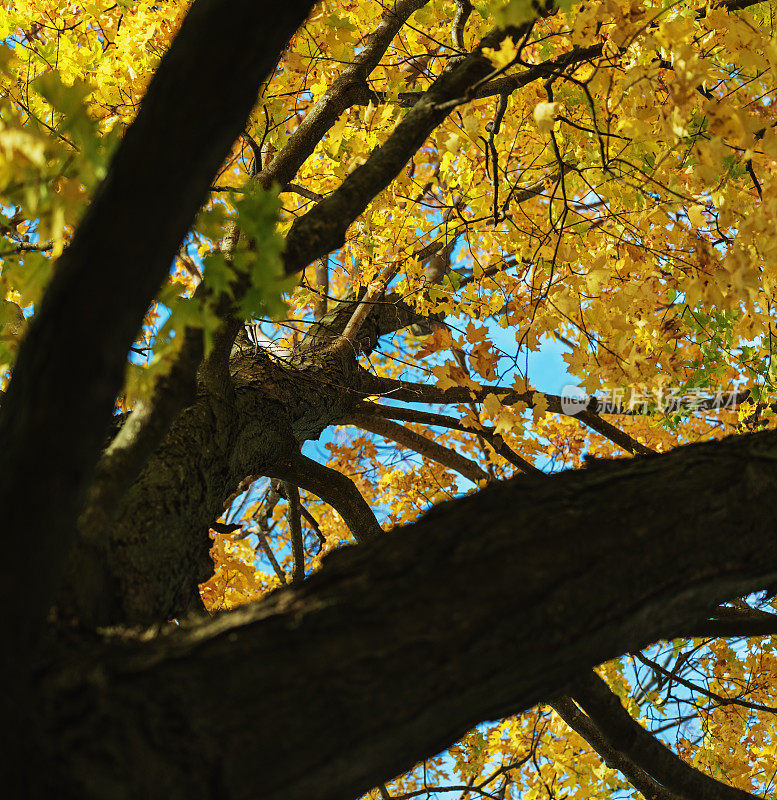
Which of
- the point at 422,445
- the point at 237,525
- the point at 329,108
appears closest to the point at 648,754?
the point at 237,525

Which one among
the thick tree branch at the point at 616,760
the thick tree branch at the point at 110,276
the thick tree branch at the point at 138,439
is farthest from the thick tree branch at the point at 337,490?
the thick tree branch at the point at 110,276

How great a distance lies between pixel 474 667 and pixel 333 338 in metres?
3.52

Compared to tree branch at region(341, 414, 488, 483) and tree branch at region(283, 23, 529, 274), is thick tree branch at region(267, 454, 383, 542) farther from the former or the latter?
tree branch at region(283, 23, 529, 274)

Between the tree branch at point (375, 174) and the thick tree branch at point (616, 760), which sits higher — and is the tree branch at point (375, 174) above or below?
above

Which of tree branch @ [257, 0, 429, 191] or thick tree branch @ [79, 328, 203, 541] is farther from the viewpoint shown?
tree branch @ [257, 0, 429, 191]

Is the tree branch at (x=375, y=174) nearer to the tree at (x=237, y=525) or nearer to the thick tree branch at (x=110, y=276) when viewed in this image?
the tree at (x=237, y=525)

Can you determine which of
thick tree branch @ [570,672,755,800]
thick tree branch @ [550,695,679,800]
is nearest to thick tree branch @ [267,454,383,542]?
thick tree branch @ [550,695,679,800]

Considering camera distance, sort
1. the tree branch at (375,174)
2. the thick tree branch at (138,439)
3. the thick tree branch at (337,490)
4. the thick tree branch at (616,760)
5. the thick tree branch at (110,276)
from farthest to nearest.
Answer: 1. the thick tree branch at (337,490)
2. the thick tree branch at (616,760)
3. the tree branch at (375,174)
4. the thick tree branch at (138,439)
5. the thick tree branch at (110,276)

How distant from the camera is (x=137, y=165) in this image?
3.26ft

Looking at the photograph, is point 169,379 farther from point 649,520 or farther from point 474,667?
point 649,520

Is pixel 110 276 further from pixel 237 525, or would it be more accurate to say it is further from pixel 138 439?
pixel 237 525

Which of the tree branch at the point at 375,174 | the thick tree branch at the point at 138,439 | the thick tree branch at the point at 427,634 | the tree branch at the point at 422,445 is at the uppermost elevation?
the tree branch at the point at 422,445

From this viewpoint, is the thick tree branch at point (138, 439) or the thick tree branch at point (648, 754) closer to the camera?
the thick tree branch at point (138, 439)

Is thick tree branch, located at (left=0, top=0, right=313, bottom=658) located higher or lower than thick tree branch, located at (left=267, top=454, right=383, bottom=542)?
lower
